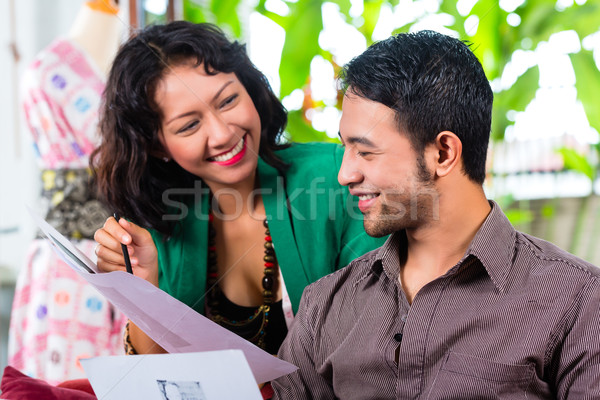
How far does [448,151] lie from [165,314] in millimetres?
476

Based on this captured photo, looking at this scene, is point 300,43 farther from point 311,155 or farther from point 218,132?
point 218,132

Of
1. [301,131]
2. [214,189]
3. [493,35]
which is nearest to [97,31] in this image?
[301,131]

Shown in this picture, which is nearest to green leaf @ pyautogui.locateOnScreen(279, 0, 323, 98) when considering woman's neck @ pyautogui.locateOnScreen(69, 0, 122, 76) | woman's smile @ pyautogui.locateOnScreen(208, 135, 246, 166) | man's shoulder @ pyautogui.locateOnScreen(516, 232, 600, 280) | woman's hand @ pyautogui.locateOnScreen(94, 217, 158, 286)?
woman's neck @ pyautogui.locateOnScreen(69, 0, 122, 76)

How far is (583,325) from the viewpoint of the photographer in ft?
2.81

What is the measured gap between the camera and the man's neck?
3.31 feet

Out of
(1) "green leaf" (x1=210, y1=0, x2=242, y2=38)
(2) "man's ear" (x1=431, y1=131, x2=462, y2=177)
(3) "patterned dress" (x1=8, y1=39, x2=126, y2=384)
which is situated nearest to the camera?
(2) "man's ear" (x1=431, y1=131, x2=462, y2=177)

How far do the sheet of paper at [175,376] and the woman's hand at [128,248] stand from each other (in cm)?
29

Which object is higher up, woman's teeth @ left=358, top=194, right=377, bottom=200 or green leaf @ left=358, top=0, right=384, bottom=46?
green leaf @ left=358, top=0, right=384, bottom=46

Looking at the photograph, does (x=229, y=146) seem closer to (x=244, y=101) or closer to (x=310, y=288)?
(x=244, y=101)

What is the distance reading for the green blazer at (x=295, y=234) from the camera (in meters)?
1.39

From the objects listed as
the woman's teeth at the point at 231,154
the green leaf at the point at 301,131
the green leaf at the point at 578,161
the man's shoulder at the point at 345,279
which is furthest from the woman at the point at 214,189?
the green leaf at the point at 578,161

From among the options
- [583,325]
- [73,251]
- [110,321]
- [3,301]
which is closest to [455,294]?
Result: [583,325]

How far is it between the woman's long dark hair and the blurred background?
42 cm

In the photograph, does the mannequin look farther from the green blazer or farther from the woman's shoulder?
the woman's shoulder
